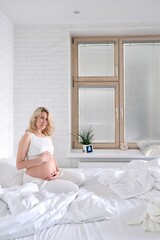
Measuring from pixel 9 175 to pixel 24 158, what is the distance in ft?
0.98

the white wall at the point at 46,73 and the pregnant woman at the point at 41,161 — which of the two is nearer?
the pregnant woman at the point at 41,161

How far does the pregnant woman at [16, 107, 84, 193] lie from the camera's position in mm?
2576

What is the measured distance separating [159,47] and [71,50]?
1.35 m

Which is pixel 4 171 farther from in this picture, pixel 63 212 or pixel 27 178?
pixel 63 212

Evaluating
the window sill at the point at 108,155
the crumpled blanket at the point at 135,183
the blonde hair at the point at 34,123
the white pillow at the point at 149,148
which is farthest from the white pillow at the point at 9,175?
the white pillow at the point at 149,148

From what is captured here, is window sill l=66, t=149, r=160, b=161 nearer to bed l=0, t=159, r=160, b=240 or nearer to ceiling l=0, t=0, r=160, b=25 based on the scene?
bed l=0, t=159, r=160, b=240

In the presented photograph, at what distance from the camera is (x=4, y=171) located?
295cm

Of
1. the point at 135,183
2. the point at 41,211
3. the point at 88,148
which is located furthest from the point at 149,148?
the point at 41,211

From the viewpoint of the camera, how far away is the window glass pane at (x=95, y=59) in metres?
4.44

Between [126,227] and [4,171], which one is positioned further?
[4,171]

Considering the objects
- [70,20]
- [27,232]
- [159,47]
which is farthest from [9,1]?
[27,232]

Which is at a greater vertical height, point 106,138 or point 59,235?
point 106,138

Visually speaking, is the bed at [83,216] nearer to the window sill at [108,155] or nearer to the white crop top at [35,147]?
the white crop top at [35,147]

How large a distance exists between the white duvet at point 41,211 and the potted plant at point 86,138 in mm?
1960
